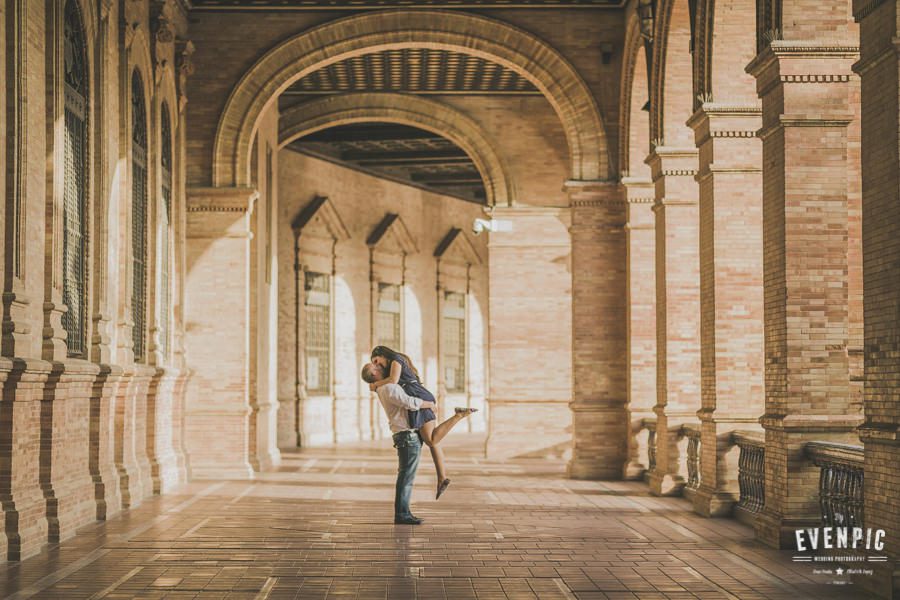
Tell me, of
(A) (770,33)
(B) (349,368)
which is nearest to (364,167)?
(B) (349,368)

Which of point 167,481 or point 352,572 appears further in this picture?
point 167,481

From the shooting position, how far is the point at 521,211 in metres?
24.1

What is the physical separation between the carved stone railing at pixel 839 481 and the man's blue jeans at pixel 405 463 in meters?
3.96

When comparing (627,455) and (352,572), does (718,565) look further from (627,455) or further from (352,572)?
(627,455)

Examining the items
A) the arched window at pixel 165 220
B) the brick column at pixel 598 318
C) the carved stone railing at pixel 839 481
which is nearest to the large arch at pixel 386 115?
the brick column at pixel 598 318

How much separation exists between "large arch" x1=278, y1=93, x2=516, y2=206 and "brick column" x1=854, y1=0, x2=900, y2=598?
53.2ft

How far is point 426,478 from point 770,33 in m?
10.1

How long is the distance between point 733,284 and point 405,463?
4179mm

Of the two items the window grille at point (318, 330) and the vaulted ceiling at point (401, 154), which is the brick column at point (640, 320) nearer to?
the vaulted ceiling at point (401, 154)

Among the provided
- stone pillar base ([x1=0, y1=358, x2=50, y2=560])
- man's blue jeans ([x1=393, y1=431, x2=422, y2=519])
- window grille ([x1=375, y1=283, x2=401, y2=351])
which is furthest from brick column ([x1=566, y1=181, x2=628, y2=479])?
window grille ([x1=375, y1=283, x2=401, y2=351])

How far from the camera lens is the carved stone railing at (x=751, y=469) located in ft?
41.4

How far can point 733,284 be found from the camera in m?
13.6

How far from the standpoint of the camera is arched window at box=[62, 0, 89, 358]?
12.9 metres

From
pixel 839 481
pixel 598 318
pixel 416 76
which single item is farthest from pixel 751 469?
pixel 416 76
